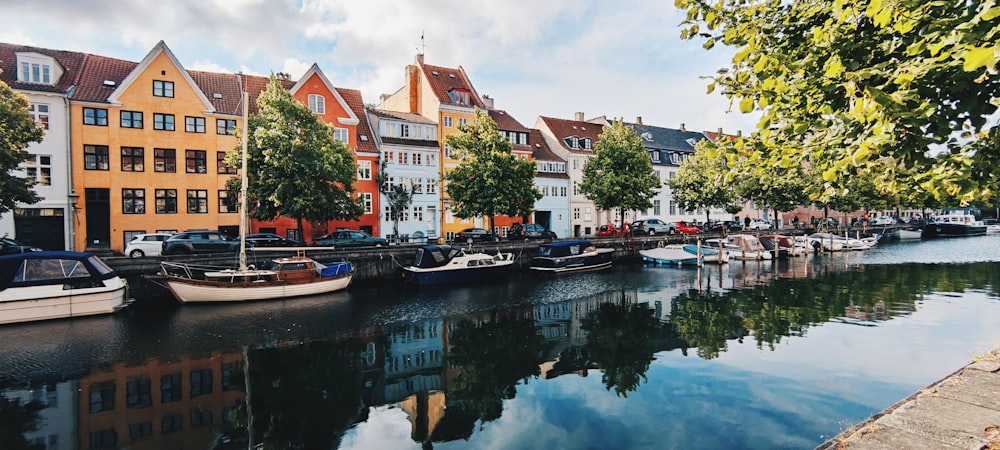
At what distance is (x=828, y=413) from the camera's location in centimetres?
1044

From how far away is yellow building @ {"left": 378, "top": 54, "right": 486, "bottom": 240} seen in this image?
5006cm

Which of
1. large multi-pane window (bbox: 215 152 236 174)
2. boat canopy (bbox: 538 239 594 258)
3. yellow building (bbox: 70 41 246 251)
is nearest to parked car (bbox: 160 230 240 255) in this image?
yellow building (bbox: 70 41 246 251)

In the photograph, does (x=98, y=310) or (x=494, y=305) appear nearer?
(x=98, y=310)

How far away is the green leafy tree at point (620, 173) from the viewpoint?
47031mm

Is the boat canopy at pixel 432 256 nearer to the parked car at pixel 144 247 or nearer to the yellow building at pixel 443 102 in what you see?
the parked car at pixel 144 247

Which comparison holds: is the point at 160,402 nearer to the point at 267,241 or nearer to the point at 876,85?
the point at 876,85

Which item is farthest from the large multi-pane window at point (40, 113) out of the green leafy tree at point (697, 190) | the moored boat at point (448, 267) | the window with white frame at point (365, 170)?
the green leafy tree at point (697, 190)

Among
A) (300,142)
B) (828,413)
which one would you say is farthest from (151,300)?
(828,413)

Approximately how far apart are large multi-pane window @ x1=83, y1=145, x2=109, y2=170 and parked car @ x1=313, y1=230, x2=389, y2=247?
52.8 feet

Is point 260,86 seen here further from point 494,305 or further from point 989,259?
point 989,259

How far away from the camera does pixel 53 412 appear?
10953mm

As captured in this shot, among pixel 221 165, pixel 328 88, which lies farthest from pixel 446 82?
pixel 221 165

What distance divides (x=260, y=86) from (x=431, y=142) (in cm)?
1539

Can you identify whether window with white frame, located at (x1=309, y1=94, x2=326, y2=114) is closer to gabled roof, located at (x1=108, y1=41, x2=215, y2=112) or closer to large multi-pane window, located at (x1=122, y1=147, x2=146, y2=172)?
gabled roof, located at (x1=108, y1=41, x2=215, y2=112)
